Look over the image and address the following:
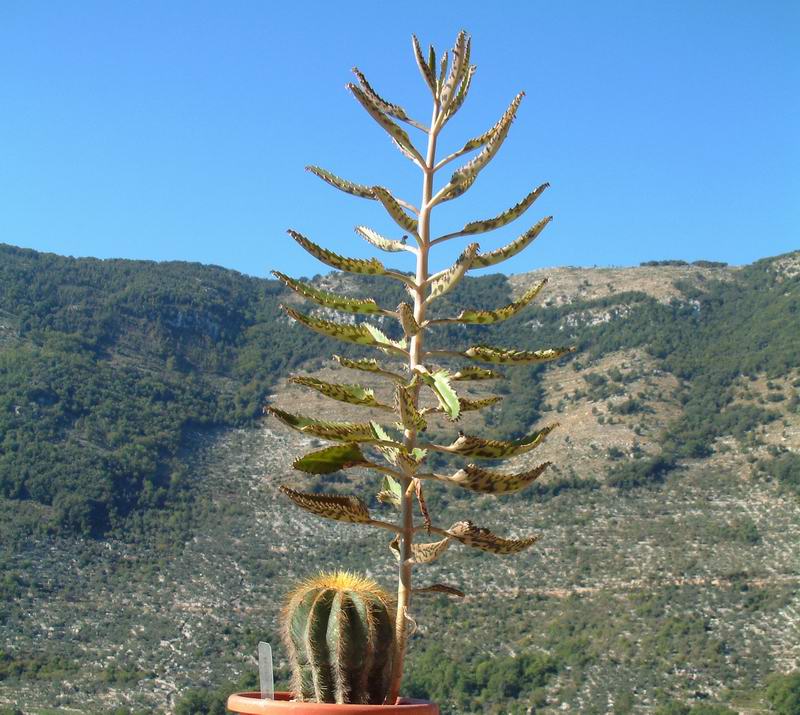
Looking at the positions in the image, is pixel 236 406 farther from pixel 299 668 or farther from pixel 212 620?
pixel 299 668

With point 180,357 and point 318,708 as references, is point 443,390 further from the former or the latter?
point 180,357

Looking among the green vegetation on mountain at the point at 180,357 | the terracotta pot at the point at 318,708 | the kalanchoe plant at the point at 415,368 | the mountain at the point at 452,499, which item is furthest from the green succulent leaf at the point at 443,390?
the green vegetation on mountain at the point at 180,357

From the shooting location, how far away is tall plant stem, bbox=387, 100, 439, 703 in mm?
6520

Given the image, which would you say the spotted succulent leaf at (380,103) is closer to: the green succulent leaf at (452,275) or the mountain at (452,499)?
the green succulent leaf at (452,275)

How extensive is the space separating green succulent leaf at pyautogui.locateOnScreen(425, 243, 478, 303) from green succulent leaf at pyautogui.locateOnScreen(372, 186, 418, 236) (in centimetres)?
34

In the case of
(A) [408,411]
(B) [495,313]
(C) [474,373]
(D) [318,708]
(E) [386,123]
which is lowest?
(D) [318,708]

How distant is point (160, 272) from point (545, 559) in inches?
1972

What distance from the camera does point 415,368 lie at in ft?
22.4

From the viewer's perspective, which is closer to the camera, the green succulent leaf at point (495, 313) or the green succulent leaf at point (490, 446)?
the green succulent leaf at point (490, 446)

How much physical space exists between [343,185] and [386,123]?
432mm

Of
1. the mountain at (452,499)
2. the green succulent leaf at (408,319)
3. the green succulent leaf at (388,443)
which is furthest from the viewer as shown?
the mountain at (452,499)

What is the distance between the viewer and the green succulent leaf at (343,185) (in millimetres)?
7469

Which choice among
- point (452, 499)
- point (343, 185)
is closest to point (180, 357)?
point (452, 499)

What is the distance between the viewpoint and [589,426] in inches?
2542
